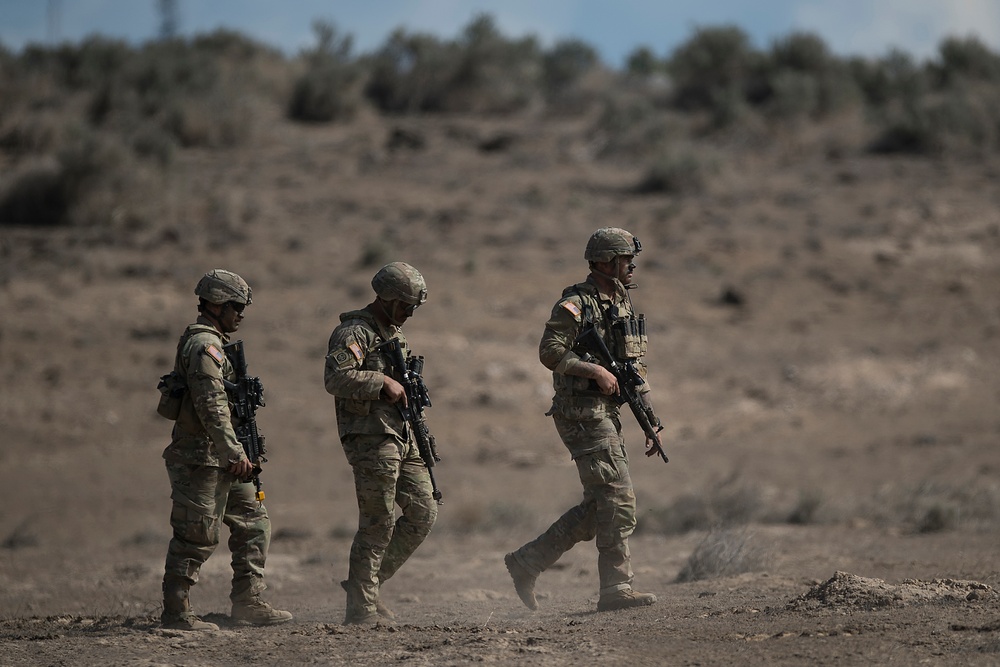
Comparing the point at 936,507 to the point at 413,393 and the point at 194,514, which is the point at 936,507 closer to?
the point at 413,393

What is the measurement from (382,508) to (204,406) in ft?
3.79

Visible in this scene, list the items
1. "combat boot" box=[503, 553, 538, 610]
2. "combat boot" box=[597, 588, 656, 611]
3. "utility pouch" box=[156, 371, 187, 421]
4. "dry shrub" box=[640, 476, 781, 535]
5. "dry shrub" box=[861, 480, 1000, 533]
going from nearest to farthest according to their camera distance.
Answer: "utility pouch" box=[156, 371, 187, 421] → "combat boot" box=[597, 588, 656, 611] → "combat boot" box=[503, 553, 538, 610] → "dry shrub" box=[861, 480, 1000, 533] → "dry shrub" box=[640, 476, 781, 535]

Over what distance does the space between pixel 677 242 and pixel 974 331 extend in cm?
529

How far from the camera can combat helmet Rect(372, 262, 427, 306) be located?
655 centimetres

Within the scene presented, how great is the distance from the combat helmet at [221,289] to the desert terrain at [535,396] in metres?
1.87

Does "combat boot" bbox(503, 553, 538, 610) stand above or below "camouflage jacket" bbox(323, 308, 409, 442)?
below

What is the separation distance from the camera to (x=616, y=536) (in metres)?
6.75

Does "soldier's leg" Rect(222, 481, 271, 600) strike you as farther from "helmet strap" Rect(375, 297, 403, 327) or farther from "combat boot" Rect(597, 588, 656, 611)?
"combat boot" Rect(597, 588, 656, 611)

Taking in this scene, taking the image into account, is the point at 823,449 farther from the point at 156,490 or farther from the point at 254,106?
the point at 254,106

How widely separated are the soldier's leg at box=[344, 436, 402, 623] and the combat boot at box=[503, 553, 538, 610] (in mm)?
849

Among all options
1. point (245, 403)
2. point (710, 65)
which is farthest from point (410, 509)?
point (710, 65)

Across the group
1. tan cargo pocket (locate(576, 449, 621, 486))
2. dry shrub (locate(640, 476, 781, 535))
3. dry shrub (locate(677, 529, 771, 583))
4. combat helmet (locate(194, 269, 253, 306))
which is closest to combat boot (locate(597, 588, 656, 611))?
tan cargo pocket (locate(576, 449, 621, 486))

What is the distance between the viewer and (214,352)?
6.35 m

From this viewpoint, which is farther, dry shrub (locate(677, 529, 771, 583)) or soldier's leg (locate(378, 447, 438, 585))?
dry shrub (locate(677, 529, 771, 583))
